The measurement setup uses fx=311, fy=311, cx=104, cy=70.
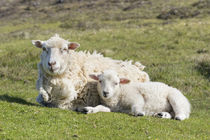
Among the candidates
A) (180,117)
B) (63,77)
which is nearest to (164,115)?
(180,117)

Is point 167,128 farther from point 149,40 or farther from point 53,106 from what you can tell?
point 149,40

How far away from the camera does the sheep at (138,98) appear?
7.98 metres

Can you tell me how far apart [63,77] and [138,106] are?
2.11m

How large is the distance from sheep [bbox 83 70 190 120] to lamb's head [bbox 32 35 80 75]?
88 centimetres

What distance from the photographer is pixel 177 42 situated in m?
21.5

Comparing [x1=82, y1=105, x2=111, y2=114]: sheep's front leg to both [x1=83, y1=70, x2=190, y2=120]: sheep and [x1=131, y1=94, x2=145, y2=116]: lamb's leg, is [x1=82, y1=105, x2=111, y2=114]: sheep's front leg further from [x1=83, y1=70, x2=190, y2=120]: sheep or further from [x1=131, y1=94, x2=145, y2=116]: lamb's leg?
[x1=131, y1=94, x2=145, y2=116]: lamb's leg

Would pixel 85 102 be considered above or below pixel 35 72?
above

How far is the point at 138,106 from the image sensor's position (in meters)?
7.89

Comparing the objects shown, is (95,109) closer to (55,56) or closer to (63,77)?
(63,77)

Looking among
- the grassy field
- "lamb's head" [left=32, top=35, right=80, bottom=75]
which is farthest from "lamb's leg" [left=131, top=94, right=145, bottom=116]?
"lamb's head" [left=32, top=35, right=80, bottom=75]

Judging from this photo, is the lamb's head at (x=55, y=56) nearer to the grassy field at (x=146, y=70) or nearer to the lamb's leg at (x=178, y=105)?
the grassy field at (x=146, y=70)

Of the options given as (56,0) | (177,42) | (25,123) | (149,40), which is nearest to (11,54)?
(149,40)

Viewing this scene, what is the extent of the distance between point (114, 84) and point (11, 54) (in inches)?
466

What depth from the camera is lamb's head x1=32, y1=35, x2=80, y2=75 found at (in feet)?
25.2
